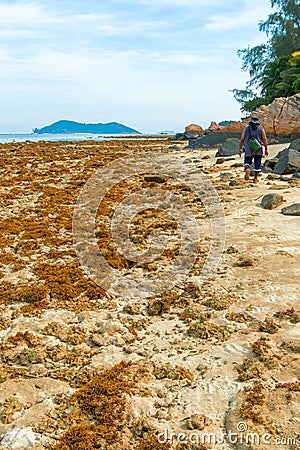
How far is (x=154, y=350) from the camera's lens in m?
→ 3.77

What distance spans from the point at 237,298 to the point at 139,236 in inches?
109

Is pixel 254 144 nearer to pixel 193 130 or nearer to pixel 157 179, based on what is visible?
pixel 157 179

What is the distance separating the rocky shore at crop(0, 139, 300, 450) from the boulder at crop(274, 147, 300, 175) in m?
4.64

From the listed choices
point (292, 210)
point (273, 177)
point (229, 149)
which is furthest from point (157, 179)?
point (229, 149)

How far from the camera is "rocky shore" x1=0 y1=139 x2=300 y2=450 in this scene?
2801mm

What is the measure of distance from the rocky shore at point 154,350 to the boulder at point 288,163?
4638mm

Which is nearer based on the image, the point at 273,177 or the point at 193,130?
the point at 273,177

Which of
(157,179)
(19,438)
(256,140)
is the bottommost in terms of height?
(19,438)

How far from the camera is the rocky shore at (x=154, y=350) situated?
2.80 meters

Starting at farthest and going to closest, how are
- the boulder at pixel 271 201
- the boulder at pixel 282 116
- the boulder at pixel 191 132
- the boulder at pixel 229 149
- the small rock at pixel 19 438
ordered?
the boulder at pixel 191 132, the boulder at pixel 282 116, the boulder at pixel 229 149, the boulder at pixel 271 201, the small rock at pixel 19 438

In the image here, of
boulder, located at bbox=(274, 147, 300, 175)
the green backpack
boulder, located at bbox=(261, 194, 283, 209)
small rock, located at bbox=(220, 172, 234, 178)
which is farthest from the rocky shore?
small rock, located at bbox=(220, 172, 234, 178)

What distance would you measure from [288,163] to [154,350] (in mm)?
8726

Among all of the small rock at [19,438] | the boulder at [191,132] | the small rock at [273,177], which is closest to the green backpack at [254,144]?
the small rock at [273,177]

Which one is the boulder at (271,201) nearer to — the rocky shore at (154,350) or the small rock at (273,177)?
the rocky shore at (154,350)
